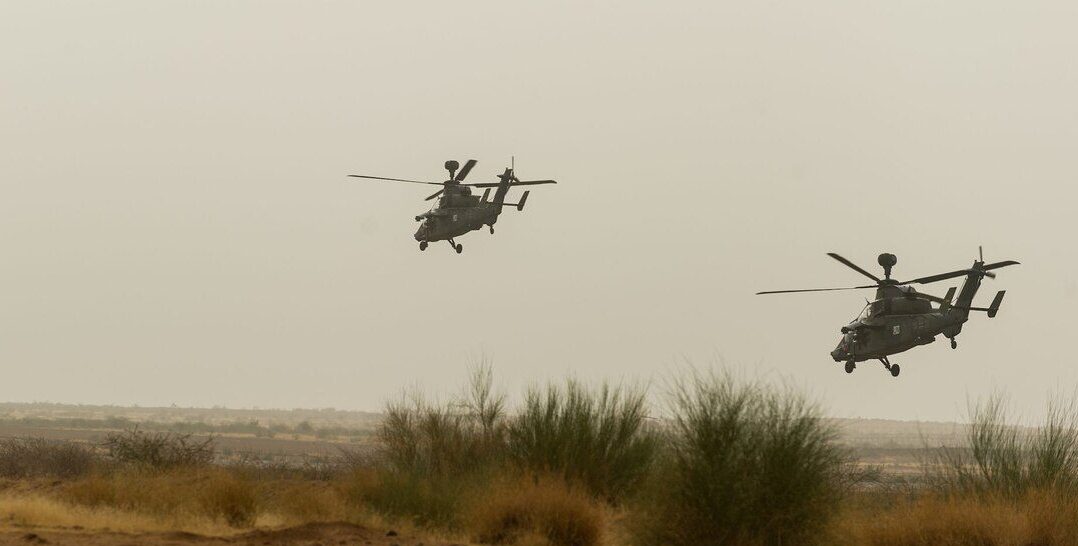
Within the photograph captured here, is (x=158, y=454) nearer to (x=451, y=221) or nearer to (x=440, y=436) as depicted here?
(x=440, y=436)

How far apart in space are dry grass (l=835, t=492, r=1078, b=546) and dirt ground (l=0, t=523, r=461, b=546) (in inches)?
255

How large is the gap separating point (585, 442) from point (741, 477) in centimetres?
589

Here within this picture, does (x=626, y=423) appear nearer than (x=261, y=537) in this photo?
No

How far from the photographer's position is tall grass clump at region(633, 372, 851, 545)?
19750 millimetres

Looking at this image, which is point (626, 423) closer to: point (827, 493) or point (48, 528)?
point (827, 493)

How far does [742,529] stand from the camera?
64.6 ft

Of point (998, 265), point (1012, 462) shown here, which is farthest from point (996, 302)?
point (1012, 462)

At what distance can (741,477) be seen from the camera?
19750 mm

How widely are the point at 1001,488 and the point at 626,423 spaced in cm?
652

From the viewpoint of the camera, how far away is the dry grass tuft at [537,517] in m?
21.6

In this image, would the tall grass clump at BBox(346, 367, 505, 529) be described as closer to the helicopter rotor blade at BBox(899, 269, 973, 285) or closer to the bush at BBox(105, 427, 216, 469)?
the bush at BBox(105, 427, 216, 469)

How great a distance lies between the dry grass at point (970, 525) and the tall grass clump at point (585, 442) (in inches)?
180

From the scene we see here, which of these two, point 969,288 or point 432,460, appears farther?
point 969,288

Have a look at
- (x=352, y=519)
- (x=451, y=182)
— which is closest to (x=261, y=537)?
(x=352, y=519)
